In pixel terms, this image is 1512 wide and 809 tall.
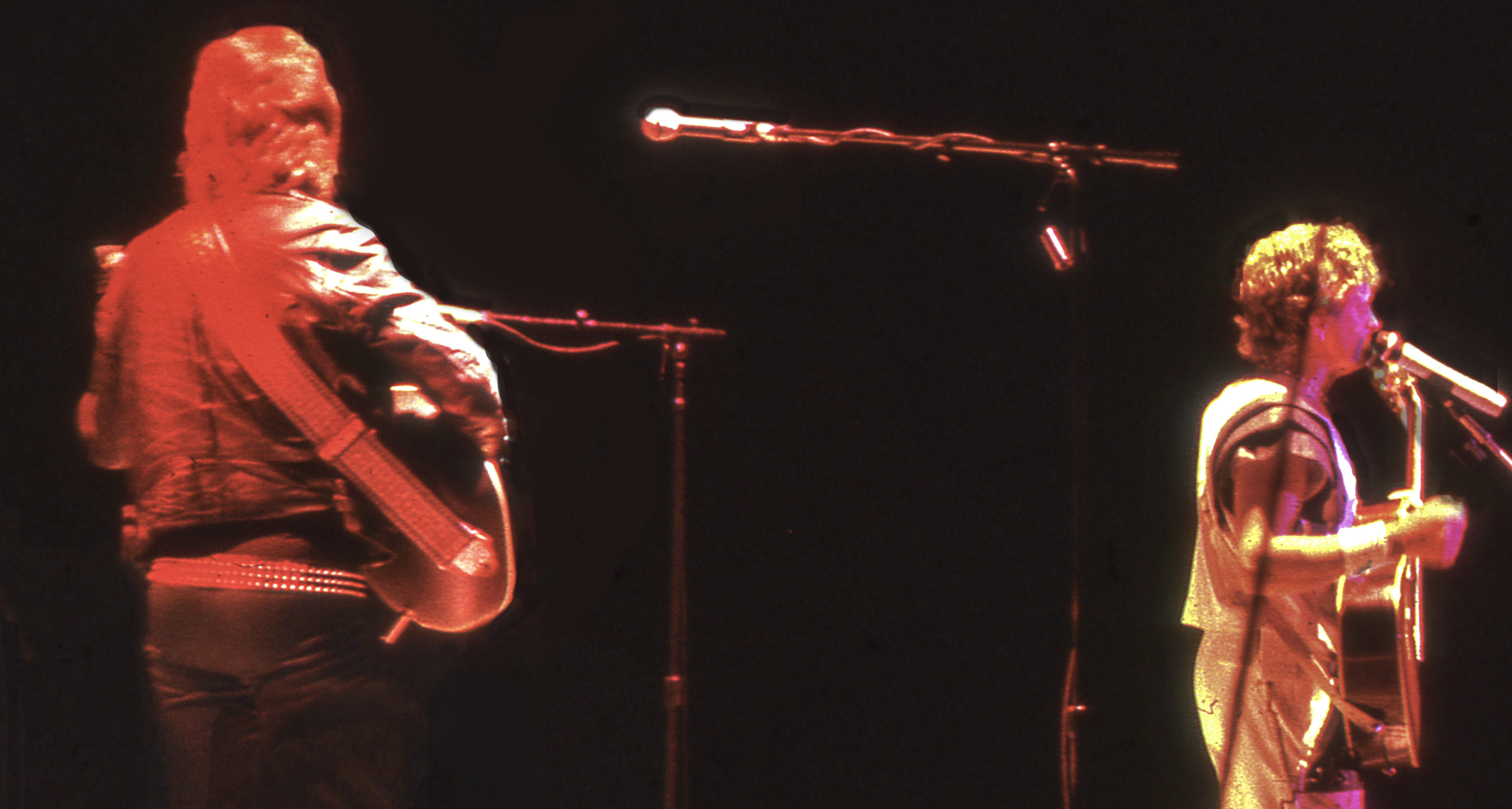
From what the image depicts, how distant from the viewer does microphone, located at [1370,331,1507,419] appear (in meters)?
2.52

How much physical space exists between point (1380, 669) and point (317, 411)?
6.46 ft

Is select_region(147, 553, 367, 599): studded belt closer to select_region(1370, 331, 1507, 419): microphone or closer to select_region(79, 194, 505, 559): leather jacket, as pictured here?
select_region(79, 194, 505, 559): leather jacket

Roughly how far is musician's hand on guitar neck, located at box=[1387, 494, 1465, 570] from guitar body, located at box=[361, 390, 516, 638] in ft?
5.44

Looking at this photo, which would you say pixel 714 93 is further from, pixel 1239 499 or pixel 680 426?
pixel 1239 499

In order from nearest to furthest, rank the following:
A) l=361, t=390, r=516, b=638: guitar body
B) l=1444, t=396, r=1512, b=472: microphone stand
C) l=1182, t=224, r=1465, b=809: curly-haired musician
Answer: l=361, t=390, r=516, b=638: guitar body < l=1182, t=224, r=1465, b=809: curly-haired musician < l=1444, t=396, r=1512, b=472: microphone stand

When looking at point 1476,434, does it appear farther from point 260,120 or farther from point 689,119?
point 260,120

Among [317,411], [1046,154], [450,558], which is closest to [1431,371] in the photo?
[1046,154]

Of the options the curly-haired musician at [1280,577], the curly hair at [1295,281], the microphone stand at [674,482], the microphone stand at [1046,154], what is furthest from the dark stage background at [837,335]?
the curly-haired musician at [1280,577]

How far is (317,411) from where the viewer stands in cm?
196

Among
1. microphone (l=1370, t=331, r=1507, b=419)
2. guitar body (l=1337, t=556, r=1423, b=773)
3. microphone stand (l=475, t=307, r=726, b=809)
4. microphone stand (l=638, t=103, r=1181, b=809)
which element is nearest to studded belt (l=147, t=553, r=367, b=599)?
microphone stand (l=475, t=307, r=726, b=809)

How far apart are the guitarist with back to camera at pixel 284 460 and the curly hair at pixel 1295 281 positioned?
5.18 ft

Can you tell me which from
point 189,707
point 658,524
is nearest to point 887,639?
point 658,524

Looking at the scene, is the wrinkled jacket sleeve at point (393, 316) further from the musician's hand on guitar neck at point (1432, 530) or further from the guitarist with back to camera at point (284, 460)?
the musician's hand on guitar neck at point (1432, 530)

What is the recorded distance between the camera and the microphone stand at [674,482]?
2.29 meters
